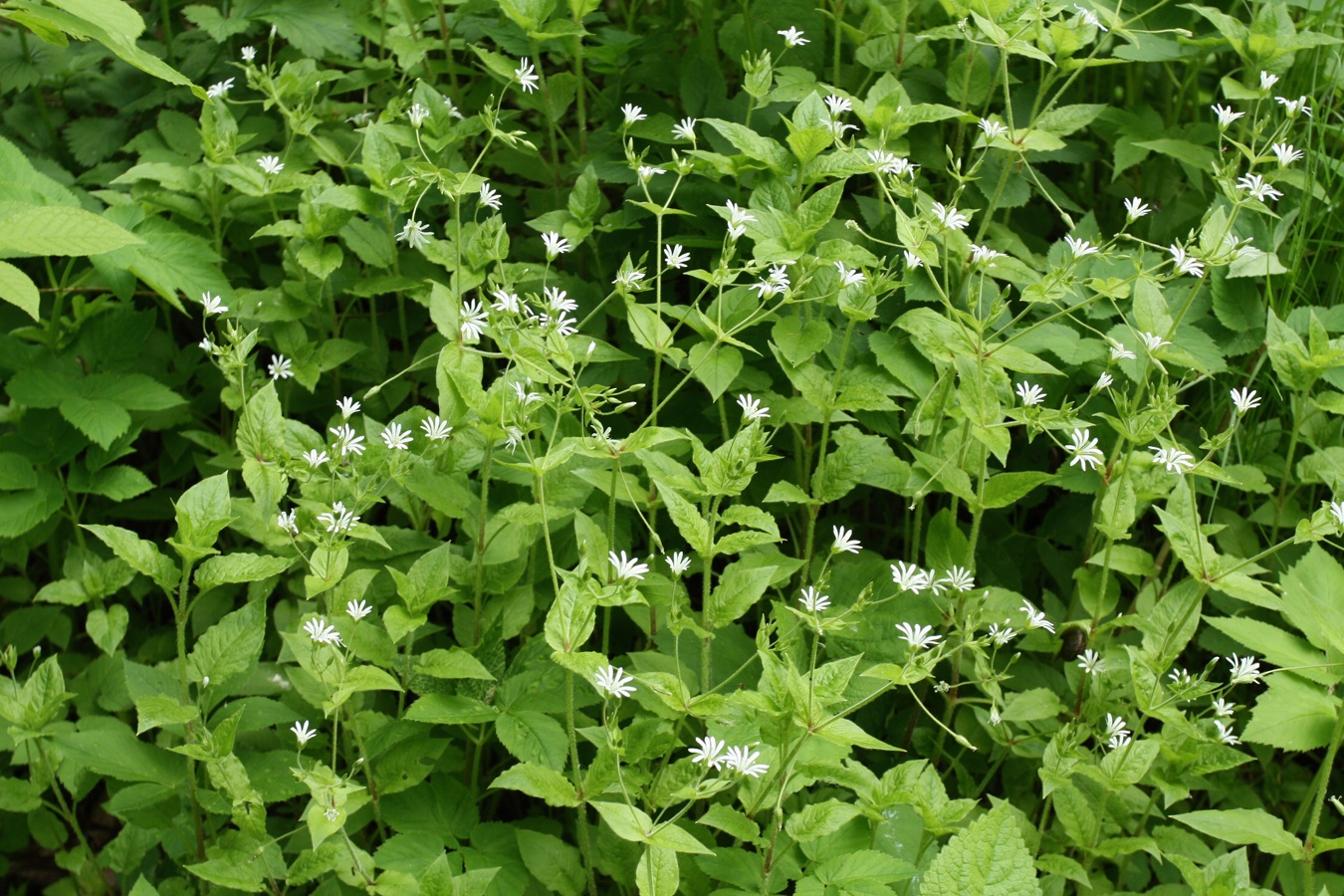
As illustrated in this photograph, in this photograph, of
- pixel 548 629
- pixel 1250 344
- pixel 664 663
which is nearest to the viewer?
pixel 548 629

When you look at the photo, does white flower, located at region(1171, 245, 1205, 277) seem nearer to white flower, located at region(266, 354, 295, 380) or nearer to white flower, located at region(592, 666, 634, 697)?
white flower, located at region(592, 666, 634, 697)

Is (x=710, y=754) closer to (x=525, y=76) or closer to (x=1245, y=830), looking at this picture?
(x=1245, y=830)

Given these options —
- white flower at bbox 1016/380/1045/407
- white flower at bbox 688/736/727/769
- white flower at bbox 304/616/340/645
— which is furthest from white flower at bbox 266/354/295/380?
white flower at bbox 1016/380/1045/407

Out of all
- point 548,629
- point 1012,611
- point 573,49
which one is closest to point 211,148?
point 573,49

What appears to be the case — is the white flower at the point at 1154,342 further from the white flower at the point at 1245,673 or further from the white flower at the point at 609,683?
the white flower at the point at 609,683

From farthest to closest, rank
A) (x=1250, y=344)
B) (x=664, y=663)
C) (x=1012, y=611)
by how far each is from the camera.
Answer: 1. (x=1250, y=344)
2. (x=1012, y=611)
3. (x=664, y=663)

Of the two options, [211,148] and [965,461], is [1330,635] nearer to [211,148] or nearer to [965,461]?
[965,461]
